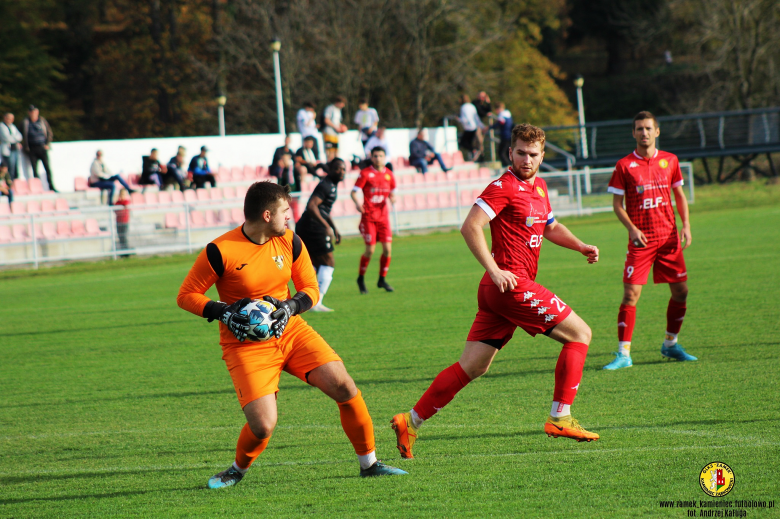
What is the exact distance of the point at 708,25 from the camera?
1373 inches

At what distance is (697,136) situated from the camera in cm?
3039

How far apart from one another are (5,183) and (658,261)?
718 inches

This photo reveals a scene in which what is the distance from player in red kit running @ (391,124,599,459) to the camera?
16.2 ft

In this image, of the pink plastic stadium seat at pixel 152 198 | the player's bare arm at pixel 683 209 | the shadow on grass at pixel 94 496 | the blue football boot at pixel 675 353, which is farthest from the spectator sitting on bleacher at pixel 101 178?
the shadow on grass at pixel 94 496

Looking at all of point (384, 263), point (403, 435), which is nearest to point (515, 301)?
point (403, 435)

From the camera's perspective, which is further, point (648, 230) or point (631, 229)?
point (648, 230)

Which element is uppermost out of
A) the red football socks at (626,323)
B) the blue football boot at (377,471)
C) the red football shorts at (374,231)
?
the red football shorts at (374,231)

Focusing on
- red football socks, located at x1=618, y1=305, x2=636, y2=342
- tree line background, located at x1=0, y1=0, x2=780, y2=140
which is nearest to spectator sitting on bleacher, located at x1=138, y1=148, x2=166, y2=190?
tree line background, located at x1=0, y1=0, x2=780, y2=140

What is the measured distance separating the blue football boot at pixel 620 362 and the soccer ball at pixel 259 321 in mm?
3875

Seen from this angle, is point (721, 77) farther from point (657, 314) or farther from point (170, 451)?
point (170, 451)

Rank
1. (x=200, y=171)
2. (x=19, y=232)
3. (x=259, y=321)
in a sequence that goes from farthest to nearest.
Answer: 1. (x=200, y=171)
2. (x=19, y=232)
3. (x=259, y=321)

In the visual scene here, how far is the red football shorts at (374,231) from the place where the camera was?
12.9 metres

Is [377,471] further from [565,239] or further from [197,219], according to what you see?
[197,219]

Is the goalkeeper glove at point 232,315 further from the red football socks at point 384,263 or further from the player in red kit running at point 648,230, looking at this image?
the red football socks at point 384,263
